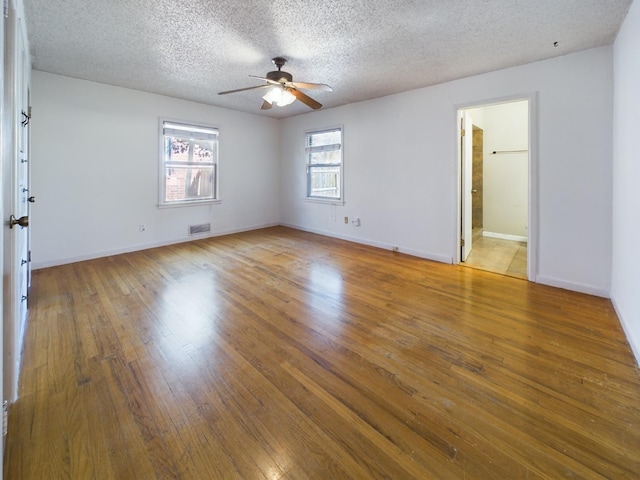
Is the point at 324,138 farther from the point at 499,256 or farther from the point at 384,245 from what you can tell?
the point at 499,256

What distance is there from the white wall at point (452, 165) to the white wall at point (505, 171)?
7.49 ft

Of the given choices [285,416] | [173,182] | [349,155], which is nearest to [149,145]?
[173,182]

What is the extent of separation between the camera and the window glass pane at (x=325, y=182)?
575 centimetres

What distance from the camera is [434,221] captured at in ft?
14.0

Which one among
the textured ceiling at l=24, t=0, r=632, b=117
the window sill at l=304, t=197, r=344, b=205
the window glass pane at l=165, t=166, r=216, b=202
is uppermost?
the textured ceiling at l=24, t=0, r=632, b=117

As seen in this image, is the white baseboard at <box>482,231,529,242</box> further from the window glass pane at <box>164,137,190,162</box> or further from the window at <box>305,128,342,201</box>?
the window glass pane at <box>164,137,190,162</box>

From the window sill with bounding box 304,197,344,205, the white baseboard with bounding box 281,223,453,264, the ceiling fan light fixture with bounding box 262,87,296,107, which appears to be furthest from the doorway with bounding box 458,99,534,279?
the ceiling fan light fixture with bounding box 262,87,296,107

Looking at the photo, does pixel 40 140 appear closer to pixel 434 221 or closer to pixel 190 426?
pixel 190 426

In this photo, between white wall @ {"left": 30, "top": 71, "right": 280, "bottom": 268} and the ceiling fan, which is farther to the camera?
white wall @ {"left": 30, "top": 71, "right": 280, "bottom": 268}

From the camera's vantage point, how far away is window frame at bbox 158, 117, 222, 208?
483 centimetres

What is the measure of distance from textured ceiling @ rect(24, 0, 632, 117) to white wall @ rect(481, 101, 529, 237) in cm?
255

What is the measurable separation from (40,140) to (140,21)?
2376 mm

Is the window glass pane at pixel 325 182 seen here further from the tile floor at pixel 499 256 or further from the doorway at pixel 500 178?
the tile floor at pixel 499 256

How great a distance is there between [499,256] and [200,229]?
500cm
